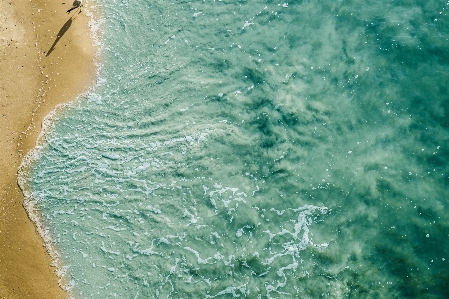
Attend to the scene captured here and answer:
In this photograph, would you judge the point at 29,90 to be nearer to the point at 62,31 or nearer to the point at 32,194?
the point at 62,31

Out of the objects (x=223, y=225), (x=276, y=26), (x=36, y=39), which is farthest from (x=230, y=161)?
(x=36, y=39)

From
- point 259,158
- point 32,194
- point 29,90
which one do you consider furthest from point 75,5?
point 259,158

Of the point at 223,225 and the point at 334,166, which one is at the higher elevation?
the point at 334,166

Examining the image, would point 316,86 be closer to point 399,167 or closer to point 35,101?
point 399,167

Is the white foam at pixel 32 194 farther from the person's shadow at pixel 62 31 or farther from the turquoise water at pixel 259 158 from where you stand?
the person's shadow at pixel 62 31

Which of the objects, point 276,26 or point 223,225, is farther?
point 276,26

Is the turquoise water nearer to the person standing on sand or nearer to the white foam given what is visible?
the white foam

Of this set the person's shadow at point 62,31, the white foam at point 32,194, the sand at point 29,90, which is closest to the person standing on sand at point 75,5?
the sand at point 29,90
